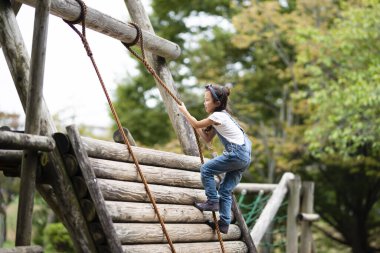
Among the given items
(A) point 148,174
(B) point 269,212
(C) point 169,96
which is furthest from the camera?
(B) point 269,212

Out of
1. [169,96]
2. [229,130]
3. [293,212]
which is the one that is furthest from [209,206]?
[293,212]

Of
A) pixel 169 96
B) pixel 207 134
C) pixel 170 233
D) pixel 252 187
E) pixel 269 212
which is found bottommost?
pixel 170 233

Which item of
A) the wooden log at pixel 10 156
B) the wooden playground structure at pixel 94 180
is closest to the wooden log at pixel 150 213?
the wooden playground structure at pixel 94 180

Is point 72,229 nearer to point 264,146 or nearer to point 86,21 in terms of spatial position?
point 86,21

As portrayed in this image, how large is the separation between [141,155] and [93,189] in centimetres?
92

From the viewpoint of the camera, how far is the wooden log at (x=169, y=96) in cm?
615

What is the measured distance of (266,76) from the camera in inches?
679

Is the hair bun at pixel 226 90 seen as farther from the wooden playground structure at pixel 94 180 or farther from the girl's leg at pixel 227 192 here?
the wooden playground structure at pixel 94 180

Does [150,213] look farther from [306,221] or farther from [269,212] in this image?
[306,221]

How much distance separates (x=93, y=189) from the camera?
4.16 m

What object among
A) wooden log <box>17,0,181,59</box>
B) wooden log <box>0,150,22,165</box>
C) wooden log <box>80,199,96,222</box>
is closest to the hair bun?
wooden log <box>17,0,181,59</box>

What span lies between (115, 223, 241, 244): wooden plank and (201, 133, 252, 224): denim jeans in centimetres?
22

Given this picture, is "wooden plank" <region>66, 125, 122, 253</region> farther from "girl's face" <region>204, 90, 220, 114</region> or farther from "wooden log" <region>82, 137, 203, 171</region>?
"girl's face" <region>204, 90, 220, 114</region>

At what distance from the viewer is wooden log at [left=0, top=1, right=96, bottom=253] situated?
166 inches
